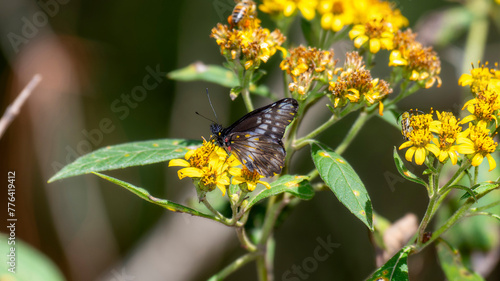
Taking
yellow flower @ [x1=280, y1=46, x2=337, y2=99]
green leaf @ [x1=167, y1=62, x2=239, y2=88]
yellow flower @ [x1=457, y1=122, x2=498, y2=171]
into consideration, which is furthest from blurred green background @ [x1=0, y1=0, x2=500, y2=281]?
yellow flower @ [x1=457, y1=122, x2=498, y2=171]

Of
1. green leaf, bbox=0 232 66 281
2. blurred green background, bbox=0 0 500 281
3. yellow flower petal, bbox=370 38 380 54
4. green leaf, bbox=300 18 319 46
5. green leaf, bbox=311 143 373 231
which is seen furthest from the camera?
blurred green background, bbox=0 0 500 281

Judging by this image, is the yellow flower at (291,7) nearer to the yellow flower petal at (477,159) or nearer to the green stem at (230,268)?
the yellow flower petal at (477,159)

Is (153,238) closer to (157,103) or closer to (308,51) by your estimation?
(157,103)

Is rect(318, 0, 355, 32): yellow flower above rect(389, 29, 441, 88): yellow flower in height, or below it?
above

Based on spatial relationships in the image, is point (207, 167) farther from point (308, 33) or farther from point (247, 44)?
point (308, 33)

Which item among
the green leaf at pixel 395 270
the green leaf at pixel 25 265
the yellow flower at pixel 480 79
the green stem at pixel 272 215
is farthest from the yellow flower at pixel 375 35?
the green leaf at pixel 25 265

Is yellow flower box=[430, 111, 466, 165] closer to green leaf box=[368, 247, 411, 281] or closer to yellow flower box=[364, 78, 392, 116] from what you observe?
yellow flower box=[364, 78, 392, 116]

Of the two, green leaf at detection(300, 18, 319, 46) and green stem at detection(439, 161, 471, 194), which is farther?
green leaf at detection(300, 18, 319, 46)
